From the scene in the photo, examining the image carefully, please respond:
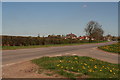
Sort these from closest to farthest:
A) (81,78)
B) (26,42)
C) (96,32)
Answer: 1. (81,78)
2. (26,42)
3. (96,32)

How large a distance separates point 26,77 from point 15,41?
22079 mm

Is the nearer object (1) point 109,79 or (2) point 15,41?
(1) point 109,79

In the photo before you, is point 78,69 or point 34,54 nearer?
point 78,69

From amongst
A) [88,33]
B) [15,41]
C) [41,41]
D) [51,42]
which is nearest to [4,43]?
[15,41]

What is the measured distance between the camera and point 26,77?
16.2ft

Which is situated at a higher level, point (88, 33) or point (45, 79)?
point (88, 33)

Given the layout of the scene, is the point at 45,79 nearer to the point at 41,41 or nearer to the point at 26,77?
the point at 26,77

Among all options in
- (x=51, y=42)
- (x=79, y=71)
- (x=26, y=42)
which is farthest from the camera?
(x=51, y=42)

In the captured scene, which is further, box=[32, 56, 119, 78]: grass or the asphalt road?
the asphalt road

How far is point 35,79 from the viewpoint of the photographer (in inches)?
185

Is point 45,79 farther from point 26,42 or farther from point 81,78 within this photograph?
point 26,42

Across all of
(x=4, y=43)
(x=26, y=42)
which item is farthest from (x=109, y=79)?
(x=26, y=42)

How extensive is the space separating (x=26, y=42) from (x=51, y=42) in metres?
10.2

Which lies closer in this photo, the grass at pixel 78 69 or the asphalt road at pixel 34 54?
the grass at pixel 78 69
